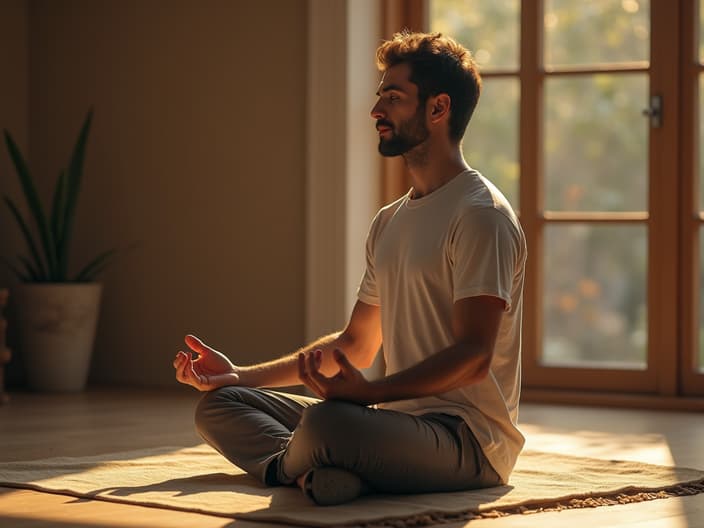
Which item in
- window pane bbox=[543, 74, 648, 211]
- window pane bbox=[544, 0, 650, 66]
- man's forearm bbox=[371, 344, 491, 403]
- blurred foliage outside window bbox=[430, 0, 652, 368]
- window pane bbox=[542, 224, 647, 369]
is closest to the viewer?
man's forearm bbox=[371, 344, 491, 403]

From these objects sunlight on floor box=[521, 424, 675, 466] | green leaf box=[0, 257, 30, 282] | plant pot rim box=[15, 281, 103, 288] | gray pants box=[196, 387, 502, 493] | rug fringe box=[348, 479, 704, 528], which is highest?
green leaf box=[0, 257, 30, 282]

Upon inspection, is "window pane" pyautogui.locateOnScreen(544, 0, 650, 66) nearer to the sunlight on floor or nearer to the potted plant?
the potted plant

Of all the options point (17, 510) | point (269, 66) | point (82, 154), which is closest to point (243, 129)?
point (269, 66)

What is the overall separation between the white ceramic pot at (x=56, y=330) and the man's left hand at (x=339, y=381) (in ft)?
9.43

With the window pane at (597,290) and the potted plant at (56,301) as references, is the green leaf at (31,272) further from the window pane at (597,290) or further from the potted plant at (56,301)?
the window pane at (597,290)

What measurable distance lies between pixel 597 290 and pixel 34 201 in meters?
12.8

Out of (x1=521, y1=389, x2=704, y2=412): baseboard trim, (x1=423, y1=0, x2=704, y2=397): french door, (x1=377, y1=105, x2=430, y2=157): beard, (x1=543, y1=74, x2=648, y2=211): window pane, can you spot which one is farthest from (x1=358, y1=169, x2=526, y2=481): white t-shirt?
(x1=543, y1=74, x2=648, y2=211): window pane

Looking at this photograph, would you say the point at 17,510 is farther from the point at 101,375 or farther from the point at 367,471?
the point at 101,375

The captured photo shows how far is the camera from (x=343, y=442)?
8.93ft

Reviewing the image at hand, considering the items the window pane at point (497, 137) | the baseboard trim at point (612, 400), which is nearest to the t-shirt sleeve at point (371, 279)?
the baseboard trim at point (612, 400)

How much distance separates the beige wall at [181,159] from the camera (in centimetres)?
541

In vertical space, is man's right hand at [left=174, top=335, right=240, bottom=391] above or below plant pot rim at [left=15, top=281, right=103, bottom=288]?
below

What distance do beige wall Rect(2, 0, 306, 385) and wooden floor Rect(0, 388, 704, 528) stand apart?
40cm

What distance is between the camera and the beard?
3.02 meters
